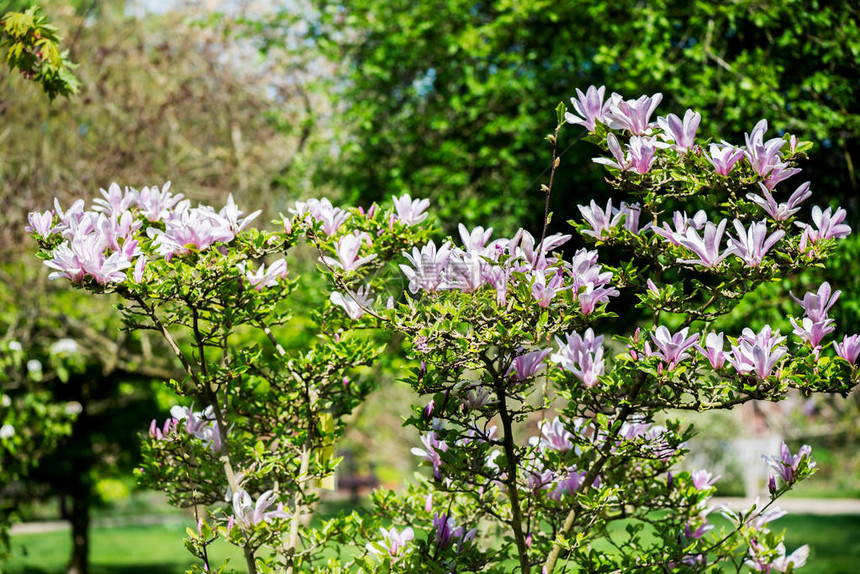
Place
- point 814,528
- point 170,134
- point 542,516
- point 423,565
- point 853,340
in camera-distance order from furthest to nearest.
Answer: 1. point 814,528
2. point 170,134
3. point 542,516
4. point 423,565
5. point 853,340

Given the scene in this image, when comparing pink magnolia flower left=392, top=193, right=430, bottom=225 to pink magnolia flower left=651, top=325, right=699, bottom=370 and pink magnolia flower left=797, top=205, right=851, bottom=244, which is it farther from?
pink magnolia flower left=797, top=205, right=851, bottom=244

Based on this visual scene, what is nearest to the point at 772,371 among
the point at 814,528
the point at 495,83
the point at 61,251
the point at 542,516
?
the point at 542,516

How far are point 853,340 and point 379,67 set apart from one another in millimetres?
5052

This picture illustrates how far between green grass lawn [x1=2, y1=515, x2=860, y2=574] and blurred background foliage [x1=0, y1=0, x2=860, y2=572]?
7.56 feet

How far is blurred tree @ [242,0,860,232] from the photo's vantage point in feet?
16.6

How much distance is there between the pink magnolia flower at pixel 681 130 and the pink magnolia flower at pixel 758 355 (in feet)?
1.87

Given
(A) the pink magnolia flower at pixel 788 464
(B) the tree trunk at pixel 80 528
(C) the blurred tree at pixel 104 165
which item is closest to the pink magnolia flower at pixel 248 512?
(A) the pink magnolia flower at pixel 788 464

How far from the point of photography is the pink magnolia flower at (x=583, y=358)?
7.41ft

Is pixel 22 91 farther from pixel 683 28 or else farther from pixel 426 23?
pixel 683 28

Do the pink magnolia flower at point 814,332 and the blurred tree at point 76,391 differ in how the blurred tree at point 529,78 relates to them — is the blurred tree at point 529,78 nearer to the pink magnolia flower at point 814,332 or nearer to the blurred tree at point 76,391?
the blurred tree at point 76,391

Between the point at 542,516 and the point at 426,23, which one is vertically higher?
the point at 426,23

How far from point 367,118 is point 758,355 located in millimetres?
4889

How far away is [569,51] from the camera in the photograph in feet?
20.4

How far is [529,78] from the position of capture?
6133 millimetres
